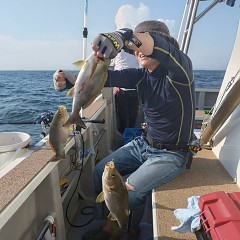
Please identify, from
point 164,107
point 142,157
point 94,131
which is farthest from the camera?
point 94,131

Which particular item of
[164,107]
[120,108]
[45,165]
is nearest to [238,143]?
[164,107]

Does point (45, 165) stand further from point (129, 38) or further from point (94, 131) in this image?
point (94, 131)

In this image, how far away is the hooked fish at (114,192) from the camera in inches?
77.1

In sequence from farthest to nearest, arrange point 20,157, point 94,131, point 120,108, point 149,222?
point 120,108 < point 94,131 < point 149,222 < point 20,157

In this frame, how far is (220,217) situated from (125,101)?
151 inches

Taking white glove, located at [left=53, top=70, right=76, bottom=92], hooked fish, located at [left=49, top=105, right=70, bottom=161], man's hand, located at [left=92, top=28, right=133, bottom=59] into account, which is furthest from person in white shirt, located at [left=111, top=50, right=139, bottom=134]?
man's hand, located at [left=92, top=28, right=133, bottom=59]

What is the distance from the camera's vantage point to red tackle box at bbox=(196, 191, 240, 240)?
1.32 metres

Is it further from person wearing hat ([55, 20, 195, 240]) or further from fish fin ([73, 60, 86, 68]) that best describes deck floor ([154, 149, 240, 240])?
fish fin ([73, 60, 86, 68])

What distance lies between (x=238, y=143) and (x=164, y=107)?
2.66ft

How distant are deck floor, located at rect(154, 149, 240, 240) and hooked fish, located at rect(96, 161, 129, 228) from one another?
281 millimetres

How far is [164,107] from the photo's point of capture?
8.08ft

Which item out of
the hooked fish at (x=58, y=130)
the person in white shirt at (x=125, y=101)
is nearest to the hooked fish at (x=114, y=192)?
the hooked fish at (x=58, y=130)

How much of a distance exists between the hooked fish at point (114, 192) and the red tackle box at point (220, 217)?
2.04 feet

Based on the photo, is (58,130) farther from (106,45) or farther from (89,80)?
(106,45)
